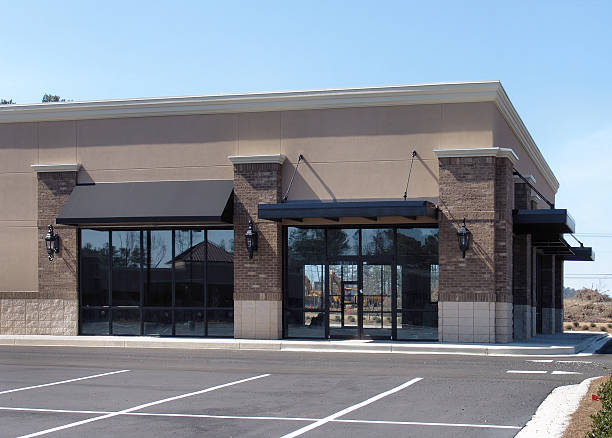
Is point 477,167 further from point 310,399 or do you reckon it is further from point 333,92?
point 310,399

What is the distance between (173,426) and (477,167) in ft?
48.4

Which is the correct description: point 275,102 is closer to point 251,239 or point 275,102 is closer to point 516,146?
point 251,239

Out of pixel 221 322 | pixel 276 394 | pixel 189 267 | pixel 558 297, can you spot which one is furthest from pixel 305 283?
pixel 558 297

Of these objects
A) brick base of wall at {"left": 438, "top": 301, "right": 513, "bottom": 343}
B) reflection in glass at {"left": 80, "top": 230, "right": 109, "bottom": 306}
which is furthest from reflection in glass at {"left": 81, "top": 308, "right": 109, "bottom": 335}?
brick base of wall at {"left": 438, "top": 301, "right": 513, "bottom": 343}

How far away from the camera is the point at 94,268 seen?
2623 centimetres

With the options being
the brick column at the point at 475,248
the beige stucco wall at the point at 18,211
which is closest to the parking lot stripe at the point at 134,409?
the brick column at the point at 475,248

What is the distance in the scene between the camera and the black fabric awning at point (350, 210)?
2227cm

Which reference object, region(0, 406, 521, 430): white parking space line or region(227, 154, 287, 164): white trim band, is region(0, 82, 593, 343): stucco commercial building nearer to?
region(227, 154, 287, 164): white trim band

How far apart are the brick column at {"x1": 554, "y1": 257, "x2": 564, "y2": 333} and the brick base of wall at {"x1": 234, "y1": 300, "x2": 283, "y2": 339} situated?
48.4 feet

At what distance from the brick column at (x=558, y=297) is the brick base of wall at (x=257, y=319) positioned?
14751 mm

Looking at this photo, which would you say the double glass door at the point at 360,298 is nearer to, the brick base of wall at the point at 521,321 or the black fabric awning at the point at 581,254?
the brick base of wall at the point at 521,321

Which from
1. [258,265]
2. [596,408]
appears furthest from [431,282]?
[596,408]

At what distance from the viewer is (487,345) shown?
22531mm

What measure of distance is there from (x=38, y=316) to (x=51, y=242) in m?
2.38
